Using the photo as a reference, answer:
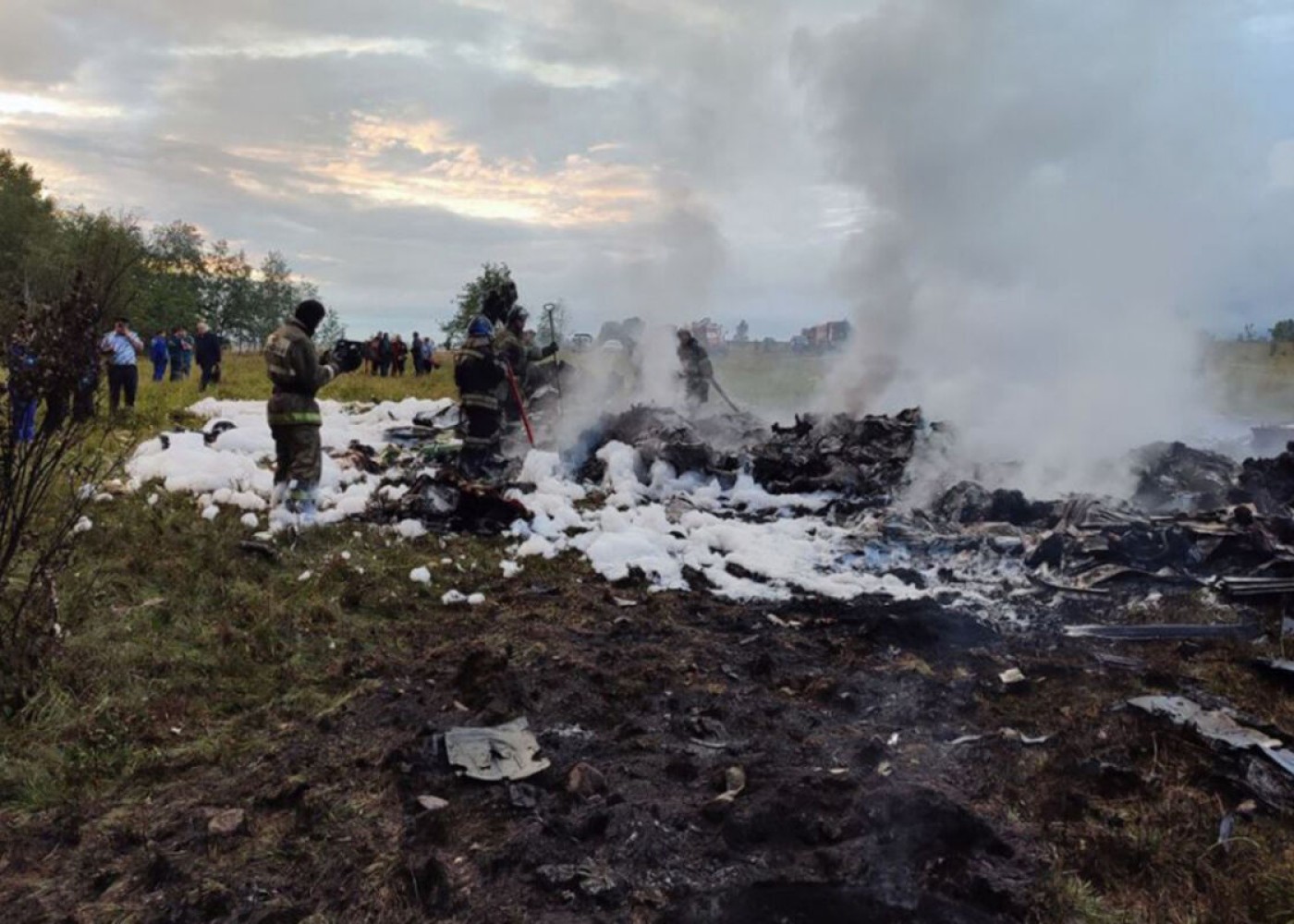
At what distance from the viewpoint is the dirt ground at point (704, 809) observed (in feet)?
9.68

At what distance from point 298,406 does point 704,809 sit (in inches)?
232

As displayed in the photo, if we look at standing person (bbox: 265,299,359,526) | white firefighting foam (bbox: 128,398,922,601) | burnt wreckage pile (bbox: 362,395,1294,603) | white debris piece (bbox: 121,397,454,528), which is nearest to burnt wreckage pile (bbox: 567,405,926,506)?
burnt wreckage pile (bbox: 362,395,1294,603)

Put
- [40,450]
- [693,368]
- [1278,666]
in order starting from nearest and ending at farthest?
[40,450] → [1278,666] → [693,368]

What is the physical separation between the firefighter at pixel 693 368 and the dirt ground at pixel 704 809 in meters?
10.6

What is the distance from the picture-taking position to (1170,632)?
5789mm

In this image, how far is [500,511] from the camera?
27.6 ft

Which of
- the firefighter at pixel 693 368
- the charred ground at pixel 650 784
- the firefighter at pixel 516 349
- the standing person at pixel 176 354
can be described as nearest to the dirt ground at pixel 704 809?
the charred ground at pixel 650 784

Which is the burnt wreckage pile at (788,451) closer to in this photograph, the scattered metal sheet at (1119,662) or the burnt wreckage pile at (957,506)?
the burnt wreckage pile at (957,506)

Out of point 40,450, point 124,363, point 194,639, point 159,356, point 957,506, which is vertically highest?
point 159,356

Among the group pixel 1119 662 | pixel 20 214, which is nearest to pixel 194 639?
pixel 1119 662

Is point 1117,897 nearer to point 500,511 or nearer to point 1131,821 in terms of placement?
point 1131,821

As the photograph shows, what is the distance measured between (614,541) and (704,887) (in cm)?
477

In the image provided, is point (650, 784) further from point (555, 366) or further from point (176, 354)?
point (176, 354)

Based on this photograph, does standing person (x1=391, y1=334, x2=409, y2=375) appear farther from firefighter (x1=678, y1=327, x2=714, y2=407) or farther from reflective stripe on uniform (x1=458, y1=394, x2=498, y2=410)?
reflective stripe on uniform (x1=458, y1=394, x2=498, y2=410)
